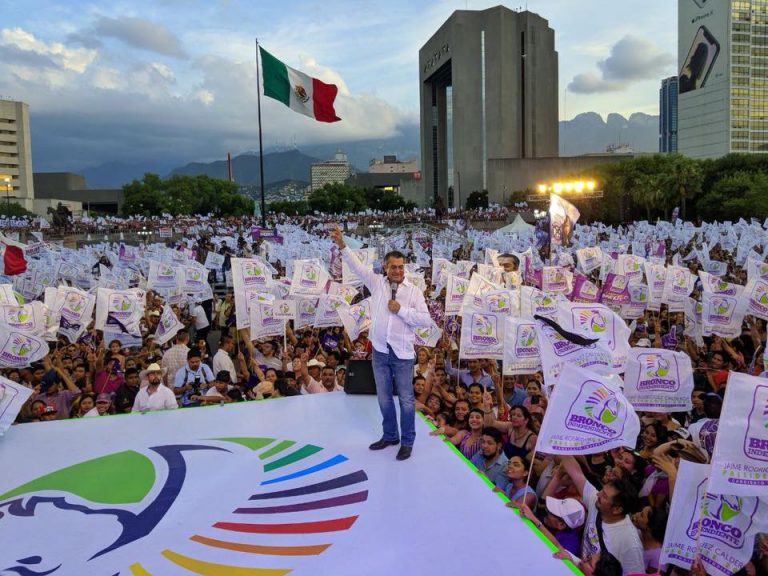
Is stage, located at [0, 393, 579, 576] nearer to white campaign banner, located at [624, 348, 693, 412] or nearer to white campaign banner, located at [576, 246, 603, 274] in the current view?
white campaign banner, located at [624, 348, 693, 412]

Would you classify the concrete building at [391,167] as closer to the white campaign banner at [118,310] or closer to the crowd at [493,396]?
the crowd at [493,396]

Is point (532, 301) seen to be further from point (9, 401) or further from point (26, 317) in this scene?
point (26, 317)

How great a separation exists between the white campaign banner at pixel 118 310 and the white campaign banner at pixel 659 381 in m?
6.96

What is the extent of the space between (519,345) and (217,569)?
426 centimetres

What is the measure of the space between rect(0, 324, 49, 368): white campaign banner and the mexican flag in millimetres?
6951

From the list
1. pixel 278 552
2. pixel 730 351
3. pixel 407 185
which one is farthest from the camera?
pixel 407 185

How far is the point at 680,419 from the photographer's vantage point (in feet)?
20.7

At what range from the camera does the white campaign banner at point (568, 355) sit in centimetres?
477

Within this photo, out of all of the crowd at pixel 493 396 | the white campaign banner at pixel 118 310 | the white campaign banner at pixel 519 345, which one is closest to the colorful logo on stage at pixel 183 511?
the crowd at pixel 493 396

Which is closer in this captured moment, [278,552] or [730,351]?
[278,552]

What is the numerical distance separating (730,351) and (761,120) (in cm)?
10772

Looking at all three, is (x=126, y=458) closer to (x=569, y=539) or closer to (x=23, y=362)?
(x=569, y=539)

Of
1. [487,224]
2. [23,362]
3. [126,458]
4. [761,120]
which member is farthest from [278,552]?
[761,120]

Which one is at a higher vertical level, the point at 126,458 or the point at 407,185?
the point at 407,185
